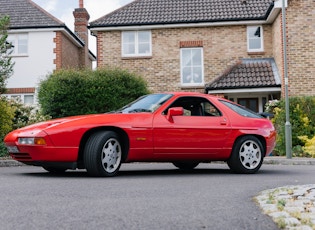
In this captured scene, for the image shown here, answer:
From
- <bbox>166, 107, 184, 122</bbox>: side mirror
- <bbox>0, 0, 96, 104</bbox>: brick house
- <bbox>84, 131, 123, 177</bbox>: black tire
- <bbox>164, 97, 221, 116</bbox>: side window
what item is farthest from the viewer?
<bbox>0, 0, 96, 104</bbox>: brick house

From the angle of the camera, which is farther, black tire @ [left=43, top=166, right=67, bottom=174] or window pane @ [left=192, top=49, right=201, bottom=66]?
window pane @ [left=192, top=49, right=201, bottom=66]

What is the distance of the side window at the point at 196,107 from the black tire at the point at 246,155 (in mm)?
694

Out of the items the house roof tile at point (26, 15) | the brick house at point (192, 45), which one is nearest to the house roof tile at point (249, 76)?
the brick house at point (192, 45)

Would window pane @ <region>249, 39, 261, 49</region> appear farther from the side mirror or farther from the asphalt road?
the side mirror

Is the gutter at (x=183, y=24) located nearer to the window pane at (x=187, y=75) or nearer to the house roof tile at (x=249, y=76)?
the house roof tile at (x=249, y=76)

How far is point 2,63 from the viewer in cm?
1800

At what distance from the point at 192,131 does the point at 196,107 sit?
65 centimetres

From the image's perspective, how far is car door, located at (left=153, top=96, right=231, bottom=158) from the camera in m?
9.15

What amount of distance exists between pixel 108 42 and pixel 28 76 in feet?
14.8

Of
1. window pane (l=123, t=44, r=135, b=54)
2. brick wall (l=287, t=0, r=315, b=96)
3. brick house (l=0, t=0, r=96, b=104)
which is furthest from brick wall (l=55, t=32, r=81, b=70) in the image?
brick wall (l=287, t=0, r=315, b=96)

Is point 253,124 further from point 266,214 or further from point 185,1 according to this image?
point 185,1

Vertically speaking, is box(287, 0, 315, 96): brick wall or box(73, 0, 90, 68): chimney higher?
box(73, 0, 90, 68): chimney

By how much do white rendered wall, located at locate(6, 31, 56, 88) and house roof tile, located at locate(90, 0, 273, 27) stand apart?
3.01m

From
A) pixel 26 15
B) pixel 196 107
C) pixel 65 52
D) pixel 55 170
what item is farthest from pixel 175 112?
pixel 26 15
